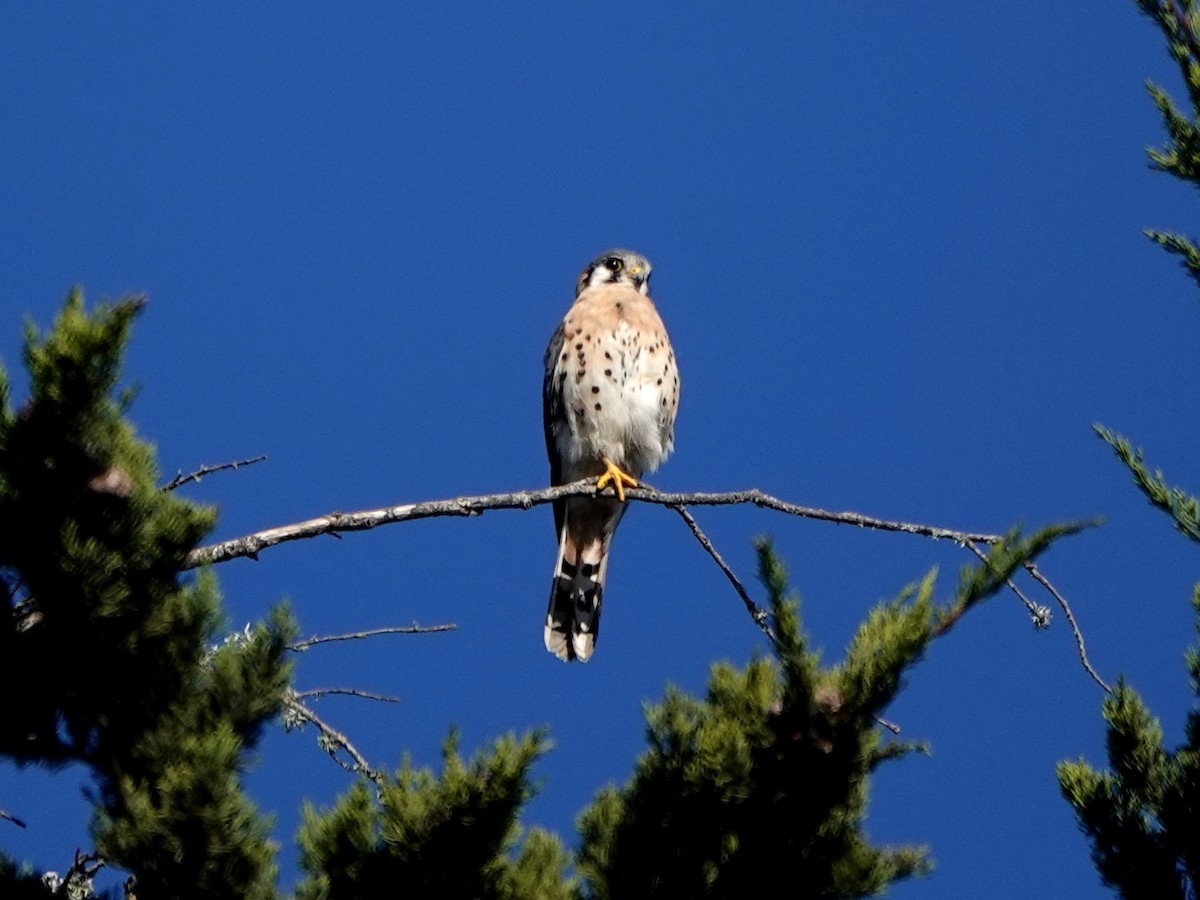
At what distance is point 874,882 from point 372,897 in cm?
76

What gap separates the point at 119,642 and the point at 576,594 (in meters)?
3.23

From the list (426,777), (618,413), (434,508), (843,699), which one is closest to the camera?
(843,699)

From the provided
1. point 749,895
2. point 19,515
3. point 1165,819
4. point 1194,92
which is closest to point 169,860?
point 19,515

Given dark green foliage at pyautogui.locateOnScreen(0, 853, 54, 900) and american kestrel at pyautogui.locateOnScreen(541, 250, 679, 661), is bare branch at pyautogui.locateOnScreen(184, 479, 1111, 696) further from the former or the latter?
american kestrel at pyautogui.locateOnScreen(541, 250, 679, 661)

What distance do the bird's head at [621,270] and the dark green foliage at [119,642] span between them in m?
3.78

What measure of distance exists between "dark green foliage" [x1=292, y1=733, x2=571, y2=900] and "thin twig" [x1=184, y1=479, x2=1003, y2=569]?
0.47m

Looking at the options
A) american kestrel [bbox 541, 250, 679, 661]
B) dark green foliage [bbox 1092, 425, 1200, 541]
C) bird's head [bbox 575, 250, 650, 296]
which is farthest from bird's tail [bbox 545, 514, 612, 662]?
dark green foliage [bbox 1092, 425, 1200, 541]

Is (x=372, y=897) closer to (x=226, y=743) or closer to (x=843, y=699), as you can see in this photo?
(x=226, y=743)

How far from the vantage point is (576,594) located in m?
5.47

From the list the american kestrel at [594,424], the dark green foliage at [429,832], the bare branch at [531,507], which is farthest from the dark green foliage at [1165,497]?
the american kestrel at [594,424]

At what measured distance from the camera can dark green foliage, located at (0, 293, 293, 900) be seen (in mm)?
2211

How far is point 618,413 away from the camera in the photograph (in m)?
5.30

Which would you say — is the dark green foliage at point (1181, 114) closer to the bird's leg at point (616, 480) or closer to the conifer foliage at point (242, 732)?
the conifer foliage at point (242, 732)

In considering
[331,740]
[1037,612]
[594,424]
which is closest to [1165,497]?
[1037,612]
